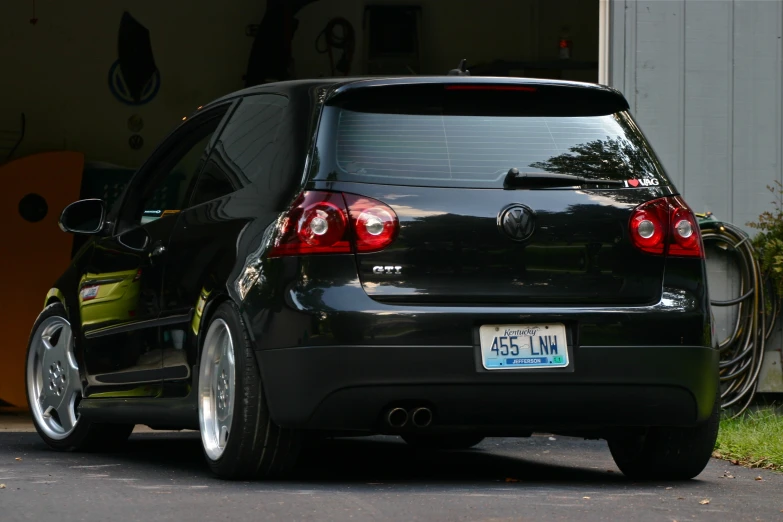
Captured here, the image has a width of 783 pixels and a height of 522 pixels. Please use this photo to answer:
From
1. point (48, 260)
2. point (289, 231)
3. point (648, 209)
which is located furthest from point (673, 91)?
point (48, 260)

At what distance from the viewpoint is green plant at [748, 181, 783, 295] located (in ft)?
30.1

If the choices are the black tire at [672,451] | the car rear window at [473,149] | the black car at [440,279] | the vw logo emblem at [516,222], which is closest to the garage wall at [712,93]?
the black tire at [672,451]

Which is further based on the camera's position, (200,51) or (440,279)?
(200,51)

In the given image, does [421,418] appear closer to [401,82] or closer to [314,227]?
[314,227]

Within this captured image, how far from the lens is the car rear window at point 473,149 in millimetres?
5512

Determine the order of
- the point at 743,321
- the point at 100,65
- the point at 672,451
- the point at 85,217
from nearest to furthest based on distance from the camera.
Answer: the point at 672,451 → the point at 85,217 → the point at 743,321 → the point at 100,65

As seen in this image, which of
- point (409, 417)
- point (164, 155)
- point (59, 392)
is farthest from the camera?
point (59, 392)

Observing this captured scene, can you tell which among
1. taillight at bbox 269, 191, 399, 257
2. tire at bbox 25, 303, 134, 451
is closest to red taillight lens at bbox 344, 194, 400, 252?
taillight at bbox 269, 191, 399, 257

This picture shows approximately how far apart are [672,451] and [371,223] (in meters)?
1.64

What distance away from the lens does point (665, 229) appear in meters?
5.70

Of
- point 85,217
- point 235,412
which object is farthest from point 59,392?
point 235,412

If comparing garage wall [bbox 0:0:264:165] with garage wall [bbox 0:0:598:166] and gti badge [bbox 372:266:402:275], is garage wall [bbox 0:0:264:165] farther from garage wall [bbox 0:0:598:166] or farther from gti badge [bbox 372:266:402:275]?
gti badge [bbox 372:266:402:275]

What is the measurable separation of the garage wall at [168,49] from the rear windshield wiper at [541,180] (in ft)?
33.3

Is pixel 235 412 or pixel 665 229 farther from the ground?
pixel 665 229
